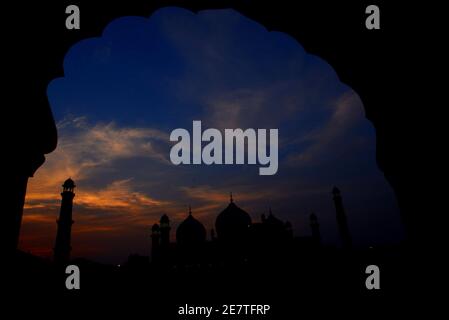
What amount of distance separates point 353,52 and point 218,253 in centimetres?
3087

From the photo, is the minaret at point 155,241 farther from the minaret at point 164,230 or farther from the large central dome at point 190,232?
the large central dome at point 190,232

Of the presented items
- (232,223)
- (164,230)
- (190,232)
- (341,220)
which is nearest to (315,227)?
(341,220)

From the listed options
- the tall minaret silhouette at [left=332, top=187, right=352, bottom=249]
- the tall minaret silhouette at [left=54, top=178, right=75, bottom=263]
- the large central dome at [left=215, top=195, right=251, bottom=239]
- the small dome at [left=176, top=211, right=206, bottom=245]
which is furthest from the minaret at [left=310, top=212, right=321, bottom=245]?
the tall minaret silhouette at [left=54, top=178, right=75, bottom=263]

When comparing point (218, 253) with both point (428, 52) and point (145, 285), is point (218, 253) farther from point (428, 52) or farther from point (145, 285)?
point (428, 52)

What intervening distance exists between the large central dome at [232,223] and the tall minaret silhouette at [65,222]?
15545mm

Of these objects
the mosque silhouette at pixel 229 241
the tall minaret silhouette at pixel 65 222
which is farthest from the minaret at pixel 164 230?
the tall minaret silhouette at pixel 65 222

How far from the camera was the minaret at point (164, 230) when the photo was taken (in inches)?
1266

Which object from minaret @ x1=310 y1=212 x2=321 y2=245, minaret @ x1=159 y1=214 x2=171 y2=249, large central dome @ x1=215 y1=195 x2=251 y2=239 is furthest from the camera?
minaret @ x1=310 y1=212 x2=321 y2=245

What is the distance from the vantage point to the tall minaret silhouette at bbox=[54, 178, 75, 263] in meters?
22.9

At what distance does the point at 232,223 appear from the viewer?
33375mm

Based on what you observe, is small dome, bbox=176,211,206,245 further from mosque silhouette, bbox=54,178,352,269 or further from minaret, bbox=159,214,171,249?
minaret, bbox=159,214,171,249

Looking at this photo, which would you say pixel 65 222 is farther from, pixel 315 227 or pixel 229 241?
pixel 315 227

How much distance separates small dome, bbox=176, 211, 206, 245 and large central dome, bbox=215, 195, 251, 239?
2.76m
